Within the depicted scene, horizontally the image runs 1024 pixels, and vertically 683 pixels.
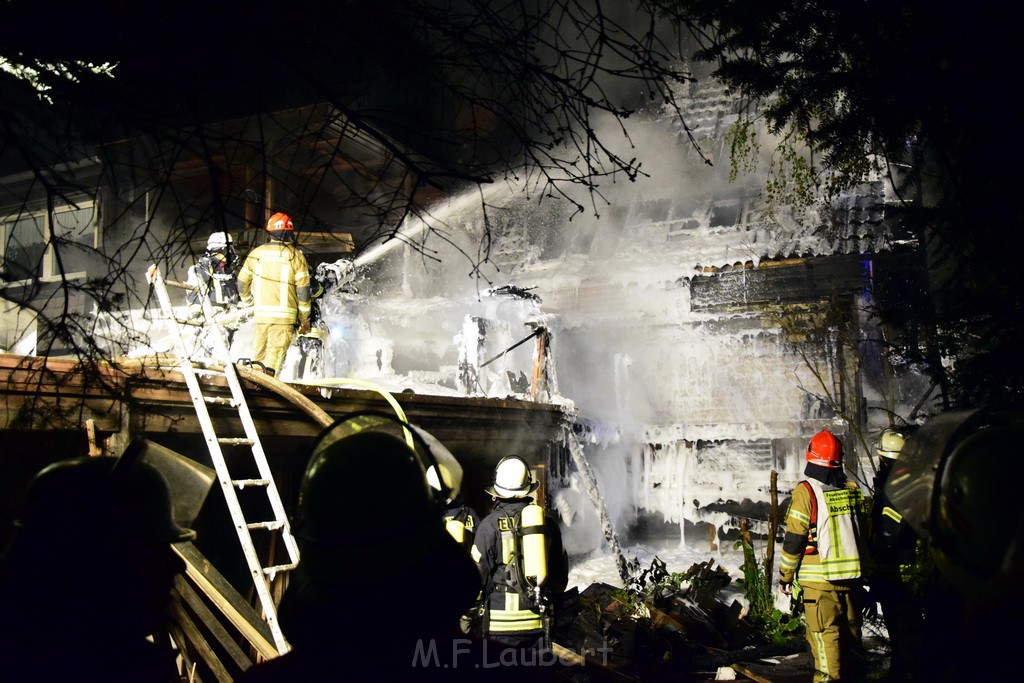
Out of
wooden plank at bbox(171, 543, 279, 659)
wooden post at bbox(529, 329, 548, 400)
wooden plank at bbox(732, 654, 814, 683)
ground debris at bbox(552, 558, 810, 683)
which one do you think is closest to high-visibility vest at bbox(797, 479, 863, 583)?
wooden plank at bbox(732, 654, 814, 683)

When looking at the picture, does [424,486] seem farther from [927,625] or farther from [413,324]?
[413,324]

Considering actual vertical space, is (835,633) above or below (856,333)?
below

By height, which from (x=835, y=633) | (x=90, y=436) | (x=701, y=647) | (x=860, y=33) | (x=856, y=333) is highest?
(x=860, y=33)

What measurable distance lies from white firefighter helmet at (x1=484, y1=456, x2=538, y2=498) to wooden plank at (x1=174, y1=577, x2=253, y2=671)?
2.35m

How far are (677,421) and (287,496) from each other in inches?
376

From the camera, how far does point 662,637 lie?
26.0 ft

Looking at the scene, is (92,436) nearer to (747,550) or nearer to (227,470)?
(227,470)

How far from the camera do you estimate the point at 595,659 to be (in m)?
7.20

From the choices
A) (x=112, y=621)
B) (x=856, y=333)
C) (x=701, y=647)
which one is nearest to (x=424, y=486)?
(x=112, y=621)

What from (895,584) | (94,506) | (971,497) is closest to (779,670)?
→ (895,584)

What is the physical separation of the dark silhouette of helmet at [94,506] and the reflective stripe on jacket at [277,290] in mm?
5284

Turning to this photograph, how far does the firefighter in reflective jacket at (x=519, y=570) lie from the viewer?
5395 mm

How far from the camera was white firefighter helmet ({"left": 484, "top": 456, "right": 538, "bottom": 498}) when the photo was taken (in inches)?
233

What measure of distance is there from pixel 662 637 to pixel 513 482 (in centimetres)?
340
